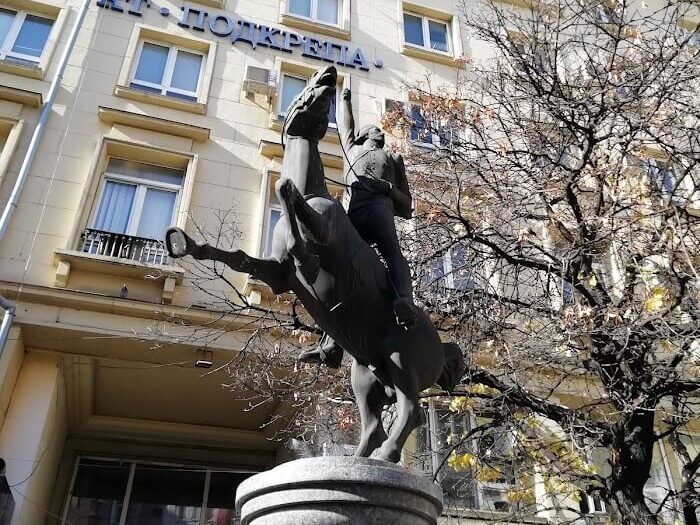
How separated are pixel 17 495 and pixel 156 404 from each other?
3302 mm

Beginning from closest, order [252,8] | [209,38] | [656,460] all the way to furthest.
→ [656,460] < [209,38] < [252,8]

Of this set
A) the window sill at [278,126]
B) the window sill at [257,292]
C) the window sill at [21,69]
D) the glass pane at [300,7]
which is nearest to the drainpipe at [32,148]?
the window sill at [21,69]

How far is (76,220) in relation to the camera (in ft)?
34.4

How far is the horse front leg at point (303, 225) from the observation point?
10.4 feet

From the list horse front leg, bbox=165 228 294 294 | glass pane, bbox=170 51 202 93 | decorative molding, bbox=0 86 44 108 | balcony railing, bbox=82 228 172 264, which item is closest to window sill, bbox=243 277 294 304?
balcony railing, bbox=82 228 172 264

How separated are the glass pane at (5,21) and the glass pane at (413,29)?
894cm

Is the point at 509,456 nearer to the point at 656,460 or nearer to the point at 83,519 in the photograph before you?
the point at 656,460

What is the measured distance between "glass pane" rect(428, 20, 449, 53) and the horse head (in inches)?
517

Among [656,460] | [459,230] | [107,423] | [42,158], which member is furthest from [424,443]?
[42,158]

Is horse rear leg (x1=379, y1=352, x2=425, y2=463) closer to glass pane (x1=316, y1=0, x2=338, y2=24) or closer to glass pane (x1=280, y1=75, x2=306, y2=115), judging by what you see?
glass pane (x1=280, y1=75, x2=306, y2=115)

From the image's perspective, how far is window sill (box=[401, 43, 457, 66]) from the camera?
15.4 m

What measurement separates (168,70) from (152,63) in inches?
15.4

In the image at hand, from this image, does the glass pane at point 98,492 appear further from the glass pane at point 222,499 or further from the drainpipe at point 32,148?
the drainpipe at point 32,148

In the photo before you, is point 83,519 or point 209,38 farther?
point 209,38
